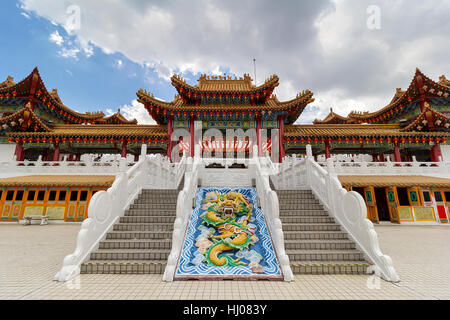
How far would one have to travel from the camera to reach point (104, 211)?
5027 millimetres

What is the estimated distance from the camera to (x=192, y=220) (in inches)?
230

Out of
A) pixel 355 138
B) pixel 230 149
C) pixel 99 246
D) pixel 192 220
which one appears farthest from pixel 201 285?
pixel 355 138

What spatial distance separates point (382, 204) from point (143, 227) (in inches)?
532

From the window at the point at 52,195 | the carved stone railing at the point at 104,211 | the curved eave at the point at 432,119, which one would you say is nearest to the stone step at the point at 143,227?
the carved stone railing at the point at 104,211

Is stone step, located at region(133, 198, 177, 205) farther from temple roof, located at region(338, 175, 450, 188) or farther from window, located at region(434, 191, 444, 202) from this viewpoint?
window, located at region(434, 191, 444, 202)

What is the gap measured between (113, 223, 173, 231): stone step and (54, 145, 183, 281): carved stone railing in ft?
0.72

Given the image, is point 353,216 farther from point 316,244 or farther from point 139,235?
point 139,235

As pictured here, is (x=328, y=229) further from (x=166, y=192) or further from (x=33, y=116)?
(x=33, y=116)

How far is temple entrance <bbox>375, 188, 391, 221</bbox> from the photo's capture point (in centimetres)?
1154

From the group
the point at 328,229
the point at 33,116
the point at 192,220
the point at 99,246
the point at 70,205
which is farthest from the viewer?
the point at 33,116

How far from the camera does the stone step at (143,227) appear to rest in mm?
5410

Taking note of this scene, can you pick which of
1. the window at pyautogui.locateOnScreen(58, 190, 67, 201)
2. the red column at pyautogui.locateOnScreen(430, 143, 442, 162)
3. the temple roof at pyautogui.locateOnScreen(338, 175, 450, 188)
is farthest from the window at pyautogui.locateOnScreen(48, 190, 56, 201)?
the red column at pyautogui.locateOnScreen(430, 143, 442, 162)

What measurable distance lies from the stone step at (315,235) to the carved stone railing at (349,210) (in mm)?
251

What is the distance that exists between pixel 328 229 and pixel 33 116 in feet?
63.0
